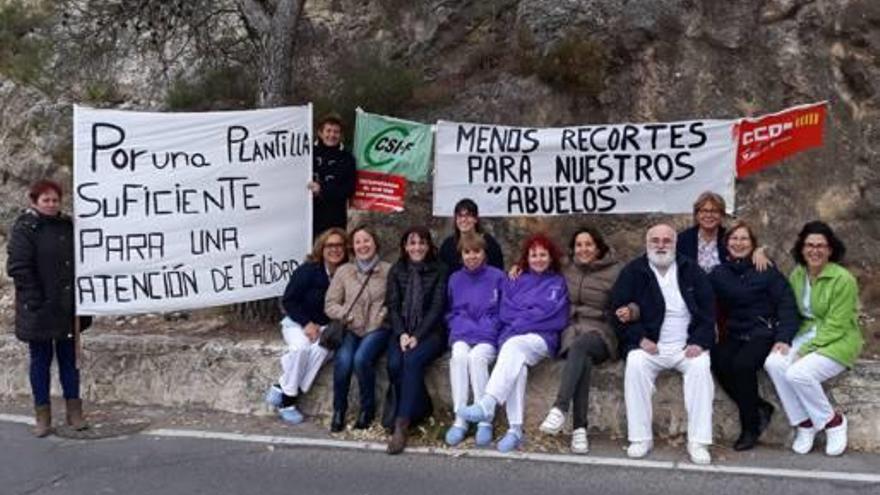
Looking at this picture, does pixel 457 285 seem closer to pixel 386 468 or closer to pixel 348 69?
pixel 386 468

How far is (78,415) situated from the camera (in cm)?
696

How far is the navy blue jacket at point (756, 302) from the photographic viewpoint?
6227 mm

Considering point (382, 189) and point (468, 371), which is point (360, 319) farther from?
point (382, 189)

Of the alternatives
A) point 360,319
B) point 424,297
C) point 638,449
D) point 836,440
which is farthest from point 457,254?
point 836,440

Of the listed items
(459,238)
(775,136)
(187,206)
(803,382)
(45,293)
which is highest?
(775,136)

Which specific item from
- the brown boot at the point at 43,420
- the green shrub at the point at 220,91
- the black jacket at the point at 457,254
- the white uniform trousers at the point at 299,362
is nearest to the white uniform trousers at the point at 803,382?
the black jacket at the point at 457,254

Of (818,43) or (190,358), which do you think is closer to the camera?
(190,358)

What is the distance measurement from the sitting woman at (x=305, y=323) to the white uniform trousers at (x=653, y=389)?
92.9 inches

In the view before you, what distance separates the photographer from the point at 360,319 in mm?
6957

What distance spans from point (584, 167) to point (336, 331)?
8.73 ft

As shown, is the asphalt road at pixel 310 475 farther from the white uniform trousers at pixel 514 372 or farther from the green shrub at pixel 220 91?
the green shrub at pixel 220 91

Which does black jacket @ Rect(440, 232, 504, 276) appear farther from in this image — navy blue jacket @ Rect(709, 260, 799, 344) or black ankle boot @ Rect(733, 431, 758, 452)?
black ankle boot @ Rect(733, 431, 758, 452)

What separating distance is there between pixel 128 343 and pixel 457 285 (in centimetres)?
299

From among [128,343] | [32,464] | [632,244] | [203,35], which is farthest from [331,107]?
[32,464]
